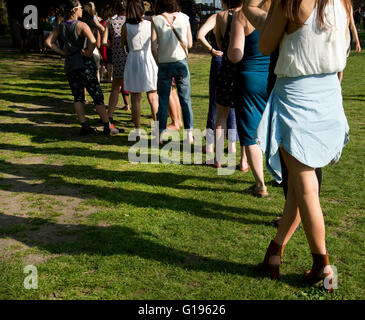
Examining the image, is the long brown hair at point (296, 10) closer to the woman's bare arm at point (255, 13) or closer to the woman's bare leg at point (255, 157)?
the woman's bare arm at point (255, 13)

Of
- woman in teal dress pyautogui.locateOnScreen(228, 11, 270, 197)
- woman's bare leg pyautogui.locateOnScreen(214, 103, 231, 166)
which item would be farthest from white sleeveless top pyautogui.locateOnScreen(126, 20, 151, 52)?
woman in teal dress pyautogui.locateOnScreen(228, 11, 270, 197)

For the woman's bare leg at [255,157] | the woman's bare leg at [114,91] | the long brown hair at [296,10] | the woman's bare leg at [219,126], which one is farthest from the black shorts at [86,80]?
the long brown hair at [296,10]

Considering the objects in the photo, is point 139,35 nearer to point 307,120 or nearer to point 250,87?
point 250,87

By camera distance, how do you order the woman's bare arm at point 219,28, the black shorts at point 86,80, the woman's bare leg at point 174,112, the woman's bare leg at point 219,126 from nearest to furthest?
the woman's bare arm at point 219,28 < the woman's bare leg at point 219,126 < the black shorts at point 86,80 < the woman's bare leg at point 174,112

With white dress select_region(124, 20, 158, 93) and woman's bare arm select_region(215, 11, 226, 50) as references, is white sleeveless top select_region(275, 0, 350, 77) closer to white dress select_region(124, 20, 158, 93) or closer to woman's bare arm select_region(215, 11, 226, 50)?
woman's bare arm select_region(215, 11, 226, 50)

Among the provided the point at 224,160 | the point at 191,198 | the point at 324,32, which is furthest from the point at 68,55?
the point at 324,32

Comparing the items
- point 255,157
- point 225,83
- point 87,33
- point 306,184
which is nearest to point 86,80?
point 87,33

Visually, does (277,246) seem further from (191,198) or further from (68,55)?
(68,55)

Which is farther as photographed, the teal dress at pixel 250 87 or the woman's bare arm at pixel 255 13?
the teal dress at pixel 250 87

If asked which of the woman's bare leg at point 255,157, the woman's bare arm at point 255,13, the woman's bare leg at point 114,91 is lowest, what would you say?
the woman's bare leg at point 255,157

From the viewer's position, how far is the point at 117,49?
25.5 feet

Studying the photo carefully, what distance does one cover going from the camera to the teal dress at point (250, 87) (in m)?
4.30

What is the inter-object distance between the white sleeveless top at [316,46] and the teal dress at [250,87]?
1.65m
